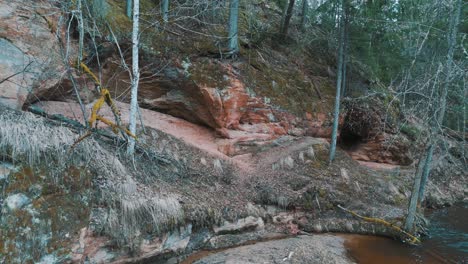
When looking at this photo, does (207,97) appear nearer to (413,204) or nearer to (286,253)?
(286,253)

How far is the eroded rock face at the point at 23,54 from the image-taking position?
705 cm

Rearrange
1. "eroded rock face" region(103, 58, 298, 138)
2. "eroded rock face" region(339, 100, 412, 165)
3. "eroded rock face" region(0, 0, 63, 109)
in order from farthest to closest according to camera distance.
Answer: "eroded rock face" region(339, 100, 412, 165) < "eroded rock face" region(103, 58, 298, 138) < "eroded rock face" region(0, 0, 63, 109)

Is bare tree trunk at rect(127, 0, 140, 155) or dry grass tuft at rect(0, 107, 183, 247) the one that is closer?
dry grass tuft at rect(0, 107, 183, 247)

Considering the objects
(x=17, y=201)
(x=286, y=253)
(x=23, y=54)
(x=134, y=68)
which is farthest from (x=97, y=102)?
(x=286, y=253)

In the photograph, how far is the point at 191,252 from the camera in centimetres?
704

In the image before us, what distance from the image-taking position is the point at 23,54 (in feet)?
24.0

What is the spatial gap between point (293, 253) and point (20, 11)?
8.59 metres

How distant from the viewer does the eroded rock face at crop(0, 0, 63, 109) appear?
23.1 ft

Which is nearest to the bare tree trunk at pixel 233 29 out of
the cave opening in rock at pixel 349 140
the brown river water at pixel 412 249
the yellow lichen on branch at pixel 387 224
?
the cave opening in rock at pixel 349 140

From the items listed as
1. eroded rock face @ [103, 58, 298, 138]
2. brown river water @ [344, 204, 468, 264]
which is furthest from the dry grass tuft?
brown river water @ [344, 204, 468, 264]

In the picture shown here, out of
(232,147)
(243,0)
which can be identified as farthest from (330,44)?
(232,147)

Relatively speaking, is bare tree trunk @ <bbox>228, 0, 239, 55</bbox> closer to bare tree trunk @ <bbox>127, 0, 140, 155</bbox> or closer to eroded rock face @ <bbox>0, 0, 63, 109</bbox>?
bare tree trunk @ <bbox>127, 0, 140, 155</bbox>

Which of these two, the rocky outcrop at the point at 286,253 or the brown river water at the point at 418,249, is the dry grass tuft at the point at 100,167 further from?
the brown river water at the point at 418,249

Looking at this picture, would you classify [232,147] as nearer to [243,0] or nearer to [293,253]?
[293,253]
